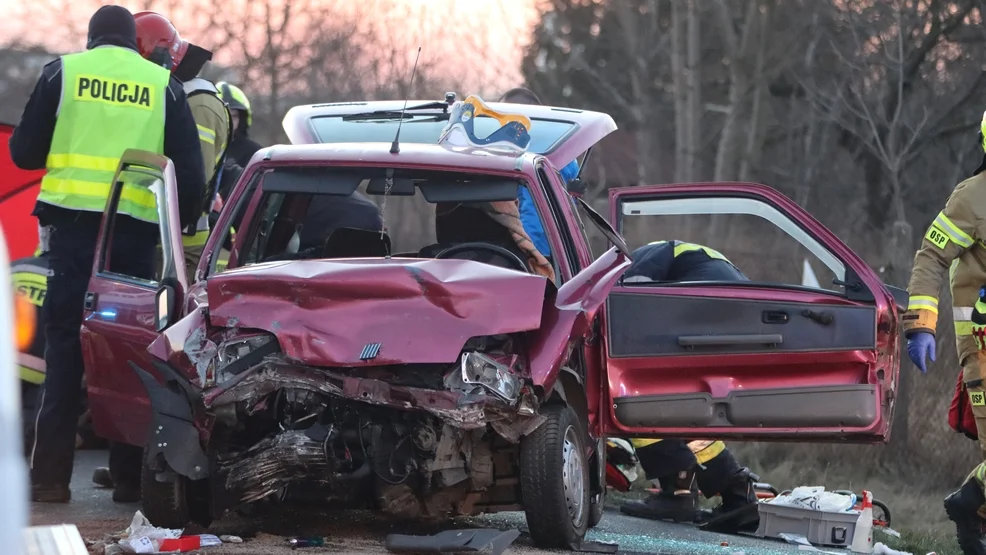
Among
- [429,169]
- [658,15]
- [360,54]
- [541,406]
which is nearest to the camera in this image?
[541,406]

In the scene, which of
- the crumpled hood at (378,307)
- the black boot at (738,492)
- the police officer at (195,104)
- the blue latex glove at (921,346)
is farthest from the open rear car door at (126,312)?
the blue latex glove at (921,346)

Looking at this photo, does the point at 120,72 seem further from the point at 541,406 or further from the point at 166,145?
the point at 541,406

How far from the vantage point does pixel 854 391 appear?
20.6ft

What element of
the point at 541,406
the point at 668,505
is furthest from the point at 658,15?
the point at 541,406

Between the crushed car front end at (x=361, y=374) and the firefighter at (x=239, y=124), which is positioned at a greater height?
the firefighter at (x=239, y=124)

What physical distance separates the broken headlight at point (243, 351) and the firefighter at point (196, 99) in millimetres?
2334

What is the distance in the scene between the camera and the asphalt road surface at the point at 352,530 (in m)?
5.59

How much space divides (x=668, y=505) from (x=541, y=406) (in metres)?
2.29

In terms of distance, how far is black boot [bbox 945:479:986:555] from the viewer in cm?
671

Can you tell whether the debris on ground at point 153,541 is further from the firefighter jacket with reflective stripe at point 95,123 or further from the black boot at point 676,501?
the black boot at point 676,501

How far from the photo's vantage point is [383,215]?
22.1ft

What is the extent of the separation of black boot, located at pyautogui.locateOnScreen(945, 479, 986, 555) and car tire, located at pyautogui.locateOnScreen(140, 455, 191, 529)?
11.6 ft

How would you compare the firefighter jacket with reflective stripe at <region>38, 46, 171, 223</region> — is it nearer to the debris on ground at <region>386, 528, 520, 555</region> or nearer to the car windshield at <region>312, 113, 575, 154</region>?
the car windshield at <region>312, 113, 575, 154</region>

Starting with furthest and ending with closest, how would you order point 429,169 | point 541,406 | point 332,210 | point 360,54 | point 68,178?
point 360,54, point 332,210, point 68,178, point 429,169, point 541,406
